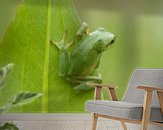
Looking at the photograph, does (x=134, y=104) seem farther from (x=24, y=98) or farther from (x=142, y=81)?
(x=24, y=98)

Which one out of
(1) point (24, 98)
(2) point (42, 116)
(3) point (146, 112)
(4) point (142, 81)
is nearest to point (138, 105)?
(3) point (146, 112)

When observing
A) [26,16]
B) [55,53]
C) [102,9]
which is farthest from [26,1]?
[102,9]

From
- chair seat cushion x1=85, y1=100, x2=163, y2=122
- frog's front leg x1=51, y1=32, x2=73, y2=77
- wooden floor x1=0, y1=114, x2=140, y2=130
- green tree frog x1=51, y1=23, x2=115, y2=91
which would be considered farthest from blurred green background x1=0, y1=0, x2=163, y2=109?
chair seat cushion x1=85, y1=100, x2=163, y2=122

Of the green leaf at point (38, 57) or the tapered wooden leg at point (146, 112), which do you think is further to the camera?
the green leaf at point (38, 57)

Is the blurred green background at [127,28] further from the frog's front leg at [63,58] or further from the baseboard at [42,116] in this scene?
the baseboard at [42,116]

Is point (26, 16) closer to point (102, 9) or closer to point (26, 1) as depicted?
point (26, 1)

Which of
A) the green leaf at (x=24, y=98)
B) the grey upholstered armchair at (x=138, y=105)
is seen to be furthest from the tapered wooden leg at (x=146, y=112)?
the green leaf at (x=24, y=98)

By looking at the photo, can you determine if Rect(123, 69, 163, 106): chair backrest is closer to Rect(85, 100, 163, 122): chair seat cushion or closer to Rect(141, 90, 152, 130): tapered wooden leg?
Rect(85, 100, 163, 122): chair seat cushion
